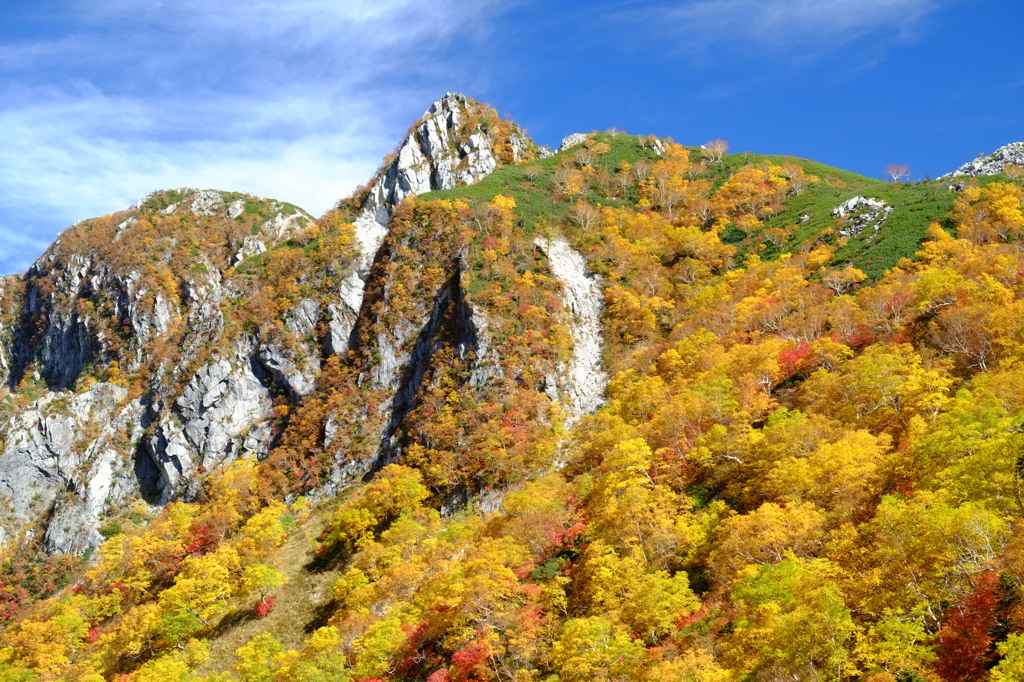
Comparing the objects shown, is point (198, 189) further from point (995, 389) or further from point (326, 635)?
point (995, 389)

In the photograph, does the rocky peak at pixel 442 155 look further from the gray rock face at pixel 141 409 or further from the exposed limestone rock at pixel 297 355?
the gray rock face at pixel 141 409

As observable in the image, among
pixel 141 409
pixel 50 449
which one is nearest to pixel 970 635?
pixel 141 409

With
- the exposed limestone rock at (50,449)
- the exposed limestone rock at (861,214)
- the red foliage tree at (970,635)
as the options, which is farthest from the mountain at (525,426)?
the exposed limestone rock at (861,214)

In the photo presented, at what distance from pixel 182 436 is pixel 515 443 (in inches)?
2301

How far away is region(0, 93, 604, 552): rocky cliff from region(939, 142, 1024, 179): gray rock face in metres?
69.3

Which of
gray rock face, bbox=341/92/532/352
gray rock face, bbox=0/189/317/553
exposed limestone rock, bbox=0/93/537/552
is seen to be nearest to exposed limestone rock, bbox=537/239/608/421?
exposed limestone rock, bbox=0/93/537/552

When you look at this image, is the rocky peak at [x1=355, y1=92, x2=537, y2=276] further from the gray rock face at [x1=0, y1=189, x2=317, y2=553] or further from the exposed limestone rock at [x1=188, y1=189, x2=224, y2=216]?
the exposed limestone rock at [x1=188, y1=189, x2=224, y2=216]

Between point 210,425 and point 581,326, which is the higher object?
point 581,326

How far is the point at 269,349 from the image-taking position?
319ft

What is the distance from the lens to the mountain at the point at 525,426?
32.4m

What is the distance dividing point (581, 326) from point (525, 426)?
74.3ft

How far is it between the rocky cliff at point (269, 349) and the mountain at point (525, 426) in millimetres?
625

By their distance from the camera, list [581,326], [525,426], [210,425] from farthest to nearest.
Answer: [210,425] → [581,326] → [525,426]

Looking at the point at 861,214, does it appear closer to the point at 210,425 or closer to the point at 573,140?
the point at 573,140
